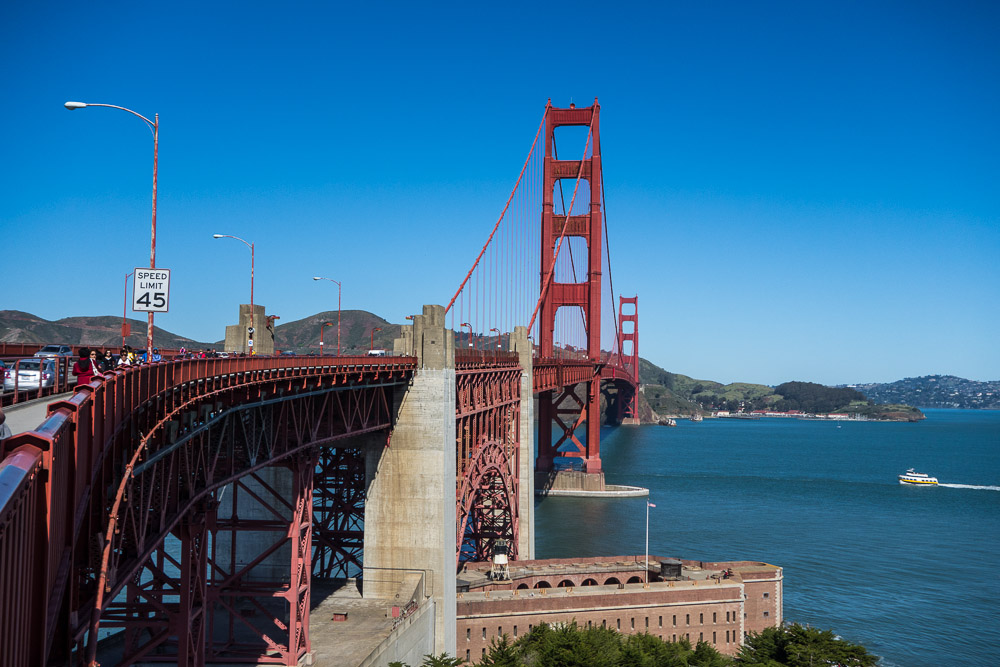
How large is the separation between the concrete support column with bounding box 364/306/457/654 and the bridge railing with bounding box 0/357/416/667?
1907cm

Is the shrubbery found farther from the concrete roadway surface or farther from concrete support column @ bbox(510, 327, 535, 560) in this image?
the concrete roadway surface

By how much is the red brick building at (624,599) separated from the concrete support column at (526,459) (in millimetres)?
5914

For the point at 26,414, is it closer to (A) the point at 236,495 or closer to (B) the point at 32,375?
(B) the point at 32,375

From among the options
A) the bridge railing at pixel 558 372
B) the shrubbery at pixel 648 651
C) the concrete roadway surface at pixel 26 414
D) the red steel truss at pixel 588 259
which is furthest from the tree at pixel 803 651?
the red steel truss at pixel 588 259

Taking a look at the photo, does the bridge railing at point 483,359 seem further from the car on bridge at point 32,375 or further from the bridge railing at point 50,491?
the bridge railing at point 50,491

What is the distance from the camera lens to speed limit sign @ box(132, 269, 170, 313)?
1434 centimetres

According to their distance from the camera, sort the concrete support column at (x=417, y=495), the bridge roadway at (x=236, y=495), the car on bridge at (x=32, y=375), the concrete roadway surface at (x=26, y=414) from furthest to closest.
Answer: the concrete support column at (x=417, y=495) → the car on bridge at (x=32, y=375) → the concrete roadway surface at (x=26, y=414) → the bridge roadway at (x=236, y=495)

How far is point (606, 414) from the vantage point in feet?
592

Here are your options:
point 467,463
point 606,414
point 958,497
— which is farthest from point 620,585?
point 606,414

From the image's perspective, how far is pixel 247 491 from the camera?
25516mm

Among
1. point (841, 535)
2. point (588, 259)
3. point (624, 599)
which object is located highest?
point (588, 259)

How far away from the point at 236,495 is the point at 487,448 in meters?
18.2

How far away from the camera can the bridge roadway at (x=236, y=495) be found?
19.0ft

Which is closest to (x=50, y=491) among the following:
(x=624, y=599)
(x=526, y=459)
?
(x=624, y=599)
